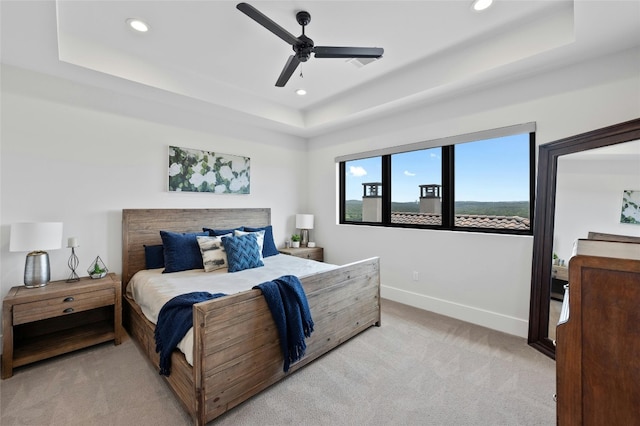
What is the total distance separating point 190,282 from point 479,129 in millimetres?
3272

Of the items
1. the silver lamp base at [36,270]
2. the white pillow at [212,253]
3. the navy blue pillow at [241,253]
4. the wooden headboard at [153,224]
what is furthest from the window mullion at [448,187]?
the silver lamp base at [36,270]

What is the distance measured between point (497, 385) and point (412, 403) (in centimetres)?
69

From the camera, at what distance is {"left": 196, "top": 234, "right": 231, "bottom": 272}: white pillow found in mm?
2908

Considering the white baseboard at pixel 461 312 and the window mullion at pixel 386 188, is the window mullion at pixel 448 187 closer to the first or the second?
the window mullion at pixel 386 188

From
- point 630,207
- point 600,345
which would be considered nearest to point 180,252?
point 600,345

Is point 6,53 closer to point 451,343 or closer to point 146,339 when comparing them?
point 146,339

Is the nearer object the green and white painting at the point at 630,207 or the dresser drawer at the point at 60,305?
the green and white painting at the point at 630,207

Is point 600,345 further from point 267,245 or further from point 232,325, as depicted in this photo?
point 267,245

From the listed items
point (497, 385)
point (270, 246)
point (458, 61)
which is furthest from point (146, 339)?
point (458, 61)

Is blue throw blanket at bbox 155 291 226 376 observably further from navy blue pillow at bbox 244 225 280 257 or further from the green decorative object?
navy blue pillow at bbox 244 225 280 257

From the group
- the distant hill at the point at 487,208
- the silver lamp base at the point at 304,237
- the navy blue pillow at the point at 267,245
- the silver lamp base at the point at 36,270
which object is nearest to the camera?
the silver lamp base at the point at 36,270

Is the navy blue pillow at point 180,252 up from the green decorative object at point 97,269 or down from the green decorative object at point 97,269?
up

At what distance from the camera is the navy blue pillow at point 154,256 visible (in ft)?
9.91

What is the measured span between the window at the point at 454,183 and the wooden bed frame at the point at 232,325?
1.20 m
